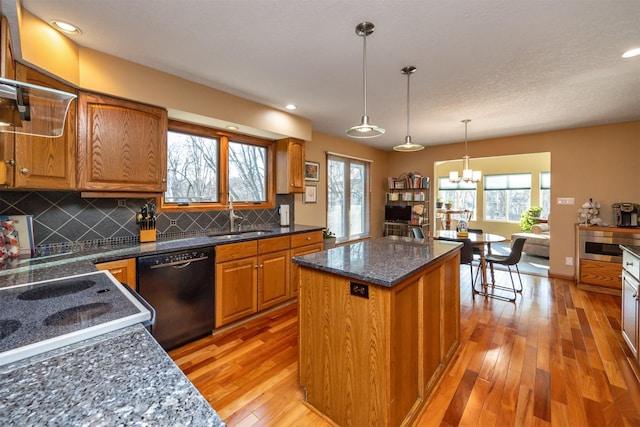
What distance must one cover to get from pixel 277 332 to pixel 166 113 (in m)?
2.28

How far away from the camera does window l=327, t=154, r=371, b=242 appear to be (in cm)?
493

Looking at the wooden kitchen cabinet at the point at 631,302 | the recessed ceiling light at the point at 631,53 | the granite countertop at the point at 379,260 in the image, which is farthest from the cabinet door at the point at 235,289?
the recessed ceiling light at the point at 631,53

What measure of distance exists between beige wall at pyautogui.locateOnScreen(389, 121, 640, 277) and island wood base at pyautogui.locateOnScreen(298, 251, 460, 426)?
3897 millimetres

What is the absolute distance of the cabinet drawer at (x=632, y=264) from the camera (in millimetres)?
2029

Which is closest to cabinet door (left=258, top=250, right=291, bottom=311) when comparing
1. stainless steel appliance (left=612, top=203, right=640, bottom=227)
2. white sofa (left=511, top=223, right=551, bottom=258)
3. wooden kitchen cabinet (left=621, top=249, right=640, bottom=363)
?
wooden kitchen cabinet (left=621, top=249, right=640, bottom=363)

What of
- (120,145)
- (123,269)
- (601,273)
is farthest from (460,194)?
(123,269)

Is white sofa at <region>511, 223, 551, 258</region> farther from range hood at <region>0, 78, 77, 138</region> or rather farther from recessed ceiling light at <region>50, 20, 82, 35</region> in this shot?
recessed ceiling light at <region>50, 20, 82, 35</region>

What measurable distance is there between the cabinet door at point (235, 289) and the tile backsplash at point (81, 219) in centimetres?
67

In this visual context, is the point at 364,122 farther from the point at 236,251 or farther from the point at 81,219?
the point at 81,219

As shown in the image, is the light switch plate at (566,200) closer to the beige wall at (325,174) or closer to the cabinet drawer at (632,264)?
the cabinet drawer at (632,264)

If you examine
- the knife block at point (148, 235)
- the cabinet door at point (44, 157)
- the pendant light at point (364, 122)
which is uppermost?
the pendant light at point (364, 122)

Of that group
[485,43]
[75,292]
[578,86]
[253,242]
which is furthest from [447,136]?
[75,292]

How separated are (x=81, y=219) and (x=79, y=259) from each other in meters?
0.58

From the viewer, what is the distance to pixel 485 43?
201 centimetres
